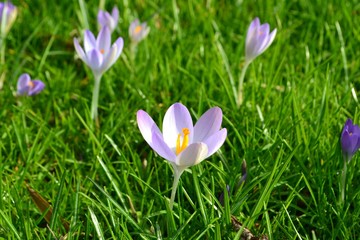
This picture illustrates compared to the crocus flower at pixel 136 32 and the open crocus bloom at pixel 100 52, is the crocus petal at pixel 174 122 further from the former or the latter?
the crocus flower at pixel 136 32

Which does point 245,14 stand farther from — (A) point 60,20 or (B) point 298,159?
(B) point 298,159

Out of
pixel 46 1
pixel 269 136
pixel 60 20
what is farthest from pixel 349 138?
pixel 46 1

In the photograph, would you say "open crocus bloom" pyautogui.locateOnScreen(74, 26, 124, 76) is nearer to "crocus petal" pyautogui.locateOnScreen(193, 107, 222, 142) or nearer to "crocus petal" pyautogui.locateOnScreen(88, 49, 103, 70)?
"crocus petal" pyautogui.locateOnScreen(88, 49, 103, 70)

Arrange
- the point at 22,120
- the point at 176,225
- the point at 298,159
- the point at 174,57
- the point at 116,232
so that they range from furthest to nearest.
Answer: the point at 174,57 → the point at 22,120 → the point at 298,159 → the point at 176,225 → the point at 116,232

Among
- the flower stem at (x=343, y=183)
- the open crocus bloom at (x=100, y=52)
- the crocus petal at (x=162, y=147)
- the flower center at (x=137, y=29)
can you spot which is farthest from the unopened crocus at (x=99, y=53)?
the flower stem at (x=343, y=183)

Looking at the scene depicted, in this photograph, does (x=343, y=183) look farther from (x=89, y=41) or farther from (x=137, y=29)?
(x=137, y=29)

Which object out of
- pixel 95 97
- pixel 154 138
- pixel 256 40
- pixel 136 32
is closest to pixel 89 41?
pixel 95 97

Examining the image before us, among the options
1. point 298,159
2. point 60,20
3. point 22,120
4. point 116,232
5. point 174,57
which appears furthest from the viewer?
point 60,20
